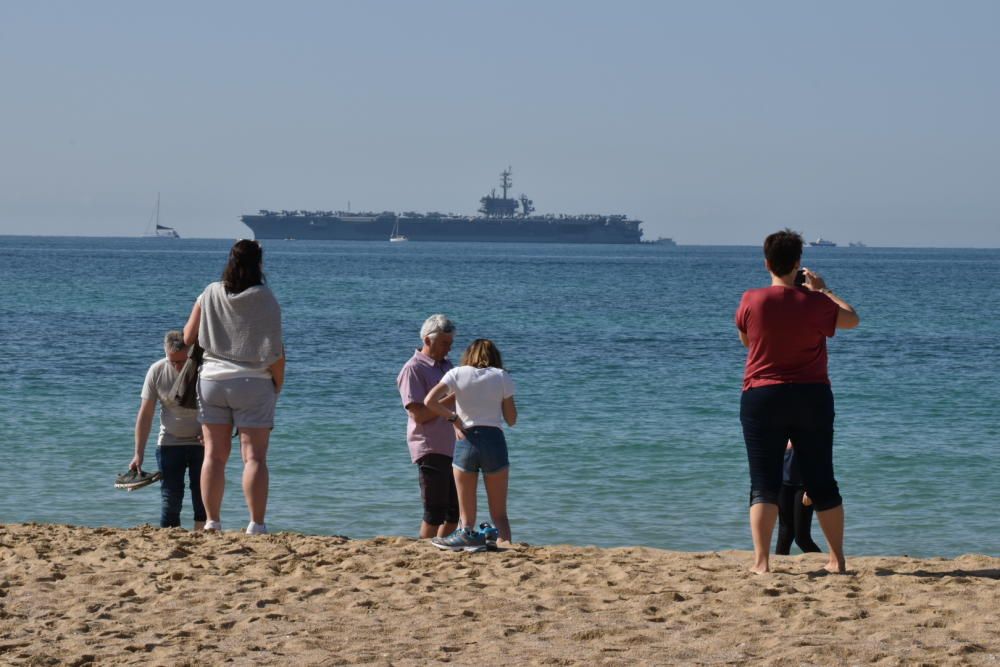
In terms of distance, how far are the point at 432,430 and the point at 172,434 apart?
1.48 m

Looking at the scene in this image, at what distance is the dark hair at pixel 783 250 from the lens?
218 inches

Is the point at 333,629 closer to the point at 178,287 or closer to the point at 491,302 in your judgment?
the point at 491,302

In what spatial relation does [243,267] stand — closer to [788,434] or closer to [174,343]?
[174,343]

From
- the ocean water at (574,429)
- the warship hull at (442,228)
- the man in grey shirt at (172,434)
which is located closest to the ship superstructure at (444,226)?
the warship hull at (442,228)

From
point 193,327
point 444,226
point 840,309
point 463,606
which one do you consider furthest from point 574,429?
point 444,226

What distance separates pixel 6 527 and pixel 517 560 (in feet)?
9.96

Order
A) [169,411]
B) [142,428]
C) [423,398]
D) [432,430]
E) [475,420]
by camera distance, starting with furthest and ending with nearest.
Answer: [142,428], [169,411], [432,430], [423,398], [475,420]

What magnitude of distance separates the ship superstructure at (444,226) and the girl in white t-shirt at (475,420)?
17215 cm

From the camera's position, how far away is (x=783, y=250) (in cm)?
554

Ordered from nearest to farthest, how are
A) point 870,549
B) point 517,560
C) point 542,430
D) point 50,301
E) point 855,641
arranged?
point 855,641
point 517,560
point 870,549
point 542,430
point 50,301

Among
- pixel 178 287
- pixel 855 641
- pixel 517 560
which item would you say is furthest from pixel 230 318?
pixel 178 287

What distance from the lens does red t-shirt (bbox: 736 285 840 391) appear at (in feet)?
18.0

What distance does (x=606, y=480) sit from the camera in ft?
37.7

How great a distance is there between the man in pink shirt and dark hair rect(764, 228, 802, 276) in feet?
5.52
